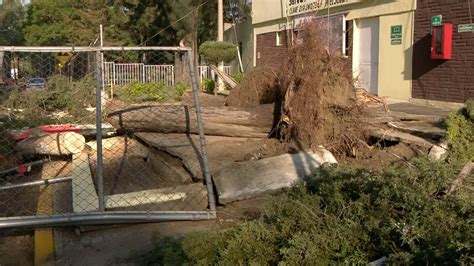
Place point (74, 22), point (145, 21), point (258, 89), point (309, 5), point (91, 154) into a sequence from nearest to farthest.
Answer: point (91, 154)
point (258, 89)
point (309, 5)
point (145, 21)
point (74, 22)

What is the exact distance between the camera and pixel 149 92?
744 inches

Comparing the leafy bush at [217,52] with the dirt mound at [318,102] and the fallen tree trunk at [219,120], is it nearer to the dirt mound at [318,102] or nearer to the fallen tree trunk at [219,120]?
the fallen tree trunk at [219,120]

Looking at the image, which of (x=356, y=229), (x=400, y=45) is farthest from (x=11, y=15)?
(x=356, y=229)

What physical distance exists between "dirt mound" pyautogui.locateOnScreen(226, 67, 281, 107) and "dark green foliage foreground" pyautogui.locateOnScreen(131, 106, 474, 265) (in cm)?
397

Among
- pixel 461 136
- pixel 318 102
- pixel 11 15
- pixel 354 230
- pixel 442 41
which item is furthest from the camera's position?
pixel 11 15

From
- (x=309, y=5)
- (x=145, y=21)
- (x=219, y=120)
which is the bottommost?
(x=219, y=120)

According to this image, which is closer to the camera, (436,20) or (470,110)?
(470,110)

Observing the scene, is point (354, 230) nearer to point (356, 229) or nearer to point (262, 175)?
point (356, 229)

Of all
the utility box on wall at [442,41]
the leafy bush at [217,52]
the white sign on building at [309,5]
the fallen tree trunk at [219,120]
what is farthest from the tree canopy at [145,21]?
the fallen tree trunk at [219,120]

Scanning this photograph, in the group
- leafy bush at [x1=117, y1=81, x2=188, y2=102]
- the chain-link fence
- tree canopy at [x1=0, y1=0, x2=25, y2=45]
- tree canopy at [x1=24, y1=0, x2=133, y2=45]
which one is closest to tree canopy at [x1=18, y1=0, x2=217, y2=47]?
tree canopy at [x1=24, y1=0, x2=133, y2=45]

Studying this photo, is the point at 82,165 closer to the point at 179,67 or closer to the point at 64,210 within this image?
the point at 64,210

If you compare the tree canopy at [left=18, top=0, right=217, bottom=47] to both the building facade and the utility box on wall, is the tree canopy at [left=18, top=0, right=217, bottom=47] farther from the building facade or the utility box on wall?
the utility box on wall

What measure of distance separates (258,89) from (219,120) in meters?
1.58

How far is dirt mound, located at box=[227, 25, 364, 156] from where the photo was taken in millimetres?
7809
